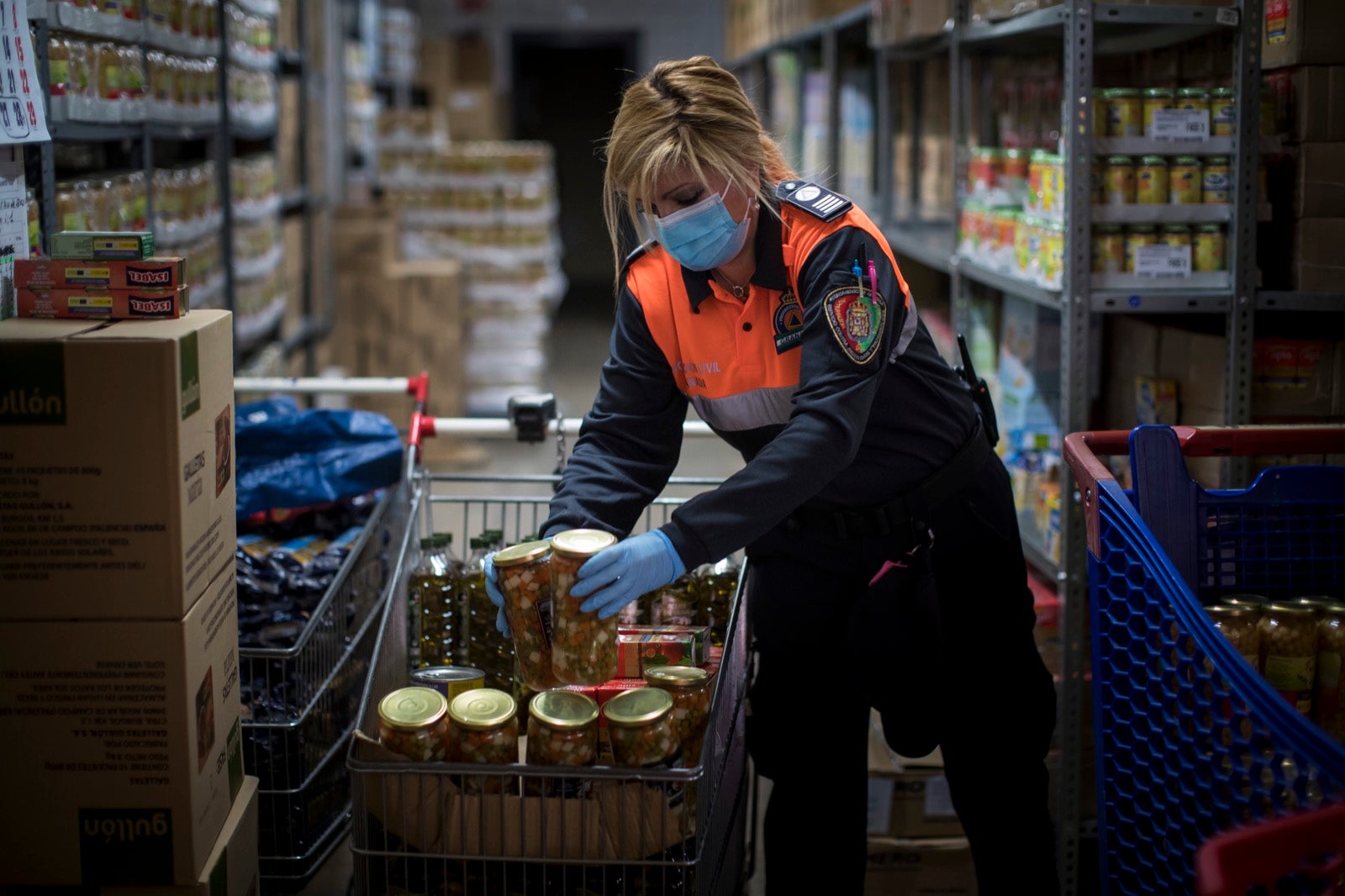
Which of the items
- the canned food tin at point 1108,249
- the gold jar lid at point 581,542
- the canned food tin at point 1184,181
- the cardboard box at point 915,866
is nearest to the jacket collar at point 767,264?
the gold jar lid at point 581,542

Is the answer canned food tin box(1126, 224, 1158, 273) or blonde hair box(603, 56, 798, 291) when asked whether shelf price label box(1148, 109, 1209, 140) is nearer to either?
canned food tin box(1126, 224, 1158, 273)

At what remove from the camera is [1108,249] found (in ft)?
8.91

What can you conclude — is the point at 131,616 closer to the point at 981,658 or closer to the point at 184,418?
the point at 184,418

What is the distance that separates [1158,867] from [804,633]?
0.64 m

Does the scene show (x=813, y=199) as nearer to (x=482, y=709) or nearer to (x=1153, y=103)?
Answer: (x=482, y=709)

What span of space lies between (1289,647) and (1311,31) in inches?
53.5

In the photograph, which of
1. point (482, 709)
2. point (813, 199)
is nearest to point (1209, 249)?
point (813, 199)

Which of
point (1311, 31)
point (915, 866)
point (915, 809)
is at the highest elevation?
point (1311, 31)

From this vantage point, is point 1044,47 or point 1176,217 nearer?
point 1176,217

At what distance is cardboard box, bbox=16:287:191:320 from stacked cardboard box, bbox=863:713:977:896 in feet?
5.75

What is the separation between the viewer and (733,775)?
2.08 m

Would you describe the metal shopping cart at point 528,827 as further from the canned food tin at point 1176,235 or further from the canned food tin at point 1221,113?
the canned food tin at point 1221,113

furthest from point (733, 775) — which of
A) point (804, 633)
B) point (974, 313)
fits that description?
point (974, 313)

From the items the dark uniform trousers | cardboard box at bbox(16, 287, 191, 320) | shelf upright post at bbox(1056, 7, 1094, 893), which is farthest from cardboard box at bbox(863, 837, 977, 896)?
cardboard box at bbox(16, 287, 191, 320)
